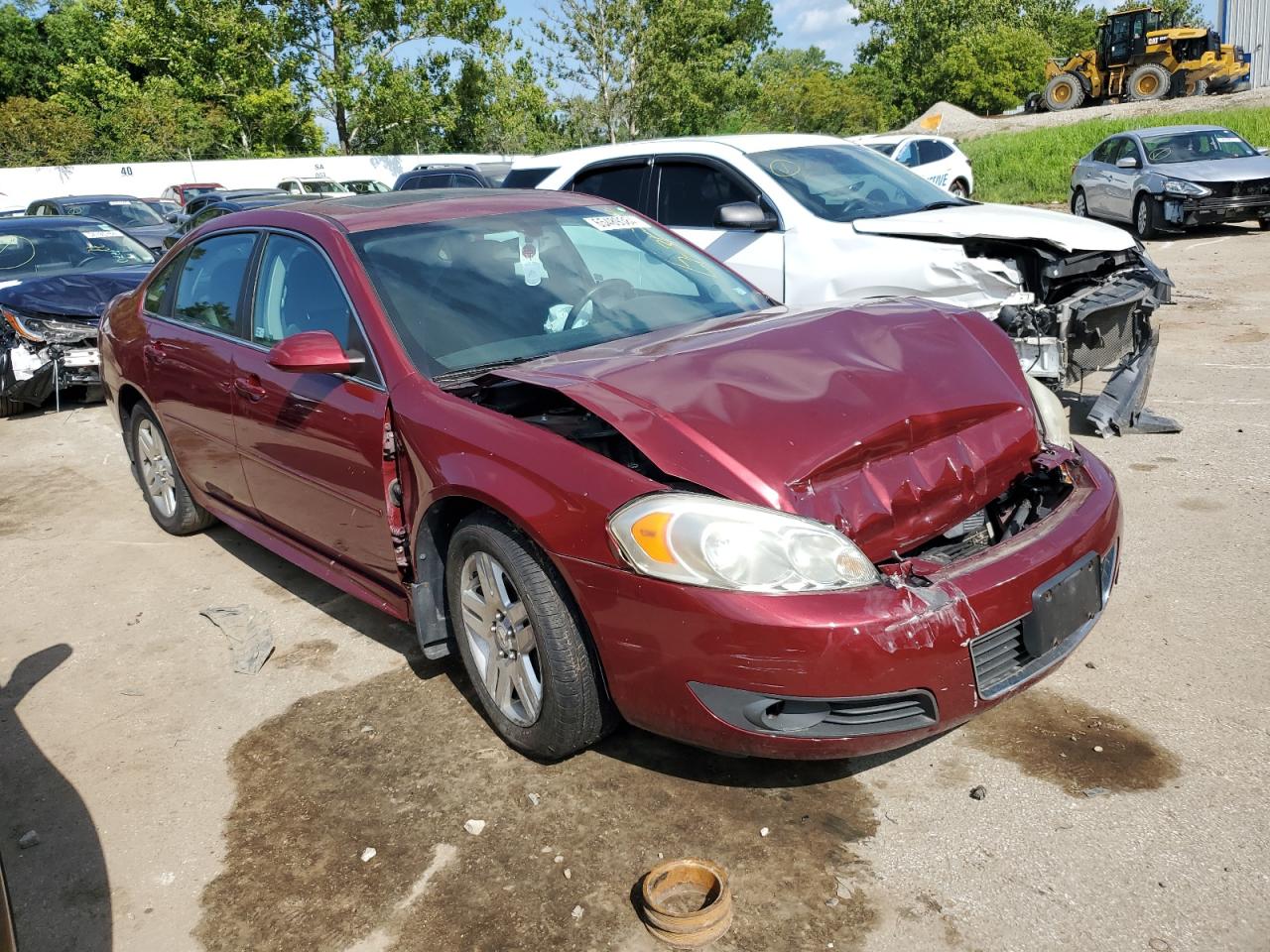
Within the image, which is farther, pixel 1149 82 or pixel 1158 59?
pixel 1149 82

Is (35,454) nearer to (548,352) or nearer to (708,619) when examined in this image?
(548,352)

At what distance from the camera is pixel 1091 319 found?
6.21 metres

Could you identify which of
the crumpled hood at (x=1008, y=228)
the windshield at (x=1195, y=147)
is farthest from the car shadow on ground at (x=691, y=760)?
the windshield at (x=1195, y=147)

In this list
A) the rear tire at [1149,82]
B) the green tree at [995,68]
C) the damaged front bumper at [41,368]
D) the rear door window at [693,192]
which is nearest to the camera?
the rear door window at [693,192]

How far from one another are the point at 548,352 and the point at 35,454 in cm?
587

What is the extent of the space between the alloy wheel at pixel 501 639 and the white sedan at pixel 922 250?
3.43 m

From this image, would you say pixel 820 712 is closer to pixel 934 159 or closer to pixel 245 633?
pixel 245 633

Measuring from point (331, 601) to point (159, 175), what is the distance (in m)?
37.9

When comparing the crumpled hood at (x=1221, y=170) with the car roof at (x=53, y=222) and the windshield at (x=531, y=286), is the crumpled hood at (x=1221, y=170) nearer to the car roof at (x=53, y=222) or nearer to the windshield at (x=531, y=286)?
the windshield at (x=531, y=286)

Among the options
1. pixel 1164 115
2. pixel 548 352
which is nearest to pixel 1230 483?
pixel 548 352

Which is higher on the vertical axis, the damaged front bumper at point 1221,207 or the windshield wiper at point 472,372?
the damaged front bumper at point 1221,207

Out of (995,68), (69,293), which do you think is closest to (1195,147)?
(69,293)

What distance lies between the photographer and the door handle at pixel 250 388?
411 centimetres

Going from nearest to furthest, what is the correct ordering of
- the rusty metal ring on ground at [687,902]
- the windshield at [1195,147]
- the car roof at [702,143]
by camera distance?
the rusty metal ring on ground at [687,902]
the car roof at [702,143]
the windshield at [1195,147]
